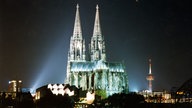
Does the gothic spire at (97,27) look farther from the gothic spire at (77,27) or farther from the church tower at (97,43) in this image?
the gothic spire at (77,27)

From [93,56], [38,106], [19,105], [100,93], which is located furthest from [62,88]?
[19,105]

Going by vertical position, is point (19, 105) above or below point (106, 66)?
below

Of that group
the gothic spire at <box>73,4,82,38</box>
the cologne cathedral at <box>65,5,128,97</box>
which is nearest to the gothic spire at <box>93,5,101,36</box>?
the cologne cathedral at <box>65,5,128,97</box>

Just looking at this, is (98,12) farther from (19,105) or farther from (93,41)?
(19,105)

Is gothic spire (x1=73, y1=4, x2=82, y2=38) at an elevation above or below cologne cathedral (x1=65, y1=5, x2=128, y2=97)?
above

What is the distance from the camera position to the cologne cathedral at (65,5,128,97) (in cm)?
12588

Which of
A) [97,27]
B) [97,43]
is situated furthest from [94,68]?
[97,27]

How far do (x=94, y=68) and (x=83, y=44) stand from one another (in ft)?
24.3

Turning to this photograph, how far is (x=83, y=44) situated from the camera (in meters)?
127

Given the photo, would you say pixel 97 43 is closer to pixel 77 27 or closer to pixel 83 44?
pixel 83 44

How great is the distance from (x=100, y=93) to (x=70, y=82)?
12.5 m

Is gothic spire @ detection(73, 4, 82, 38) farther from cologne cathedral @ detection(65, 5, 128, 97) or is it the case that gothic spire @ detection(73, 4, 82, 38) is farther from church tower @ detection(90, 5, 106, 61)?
church tower @ detection(90, 5, 106, 61)

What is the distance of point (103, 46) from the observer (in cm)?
12838

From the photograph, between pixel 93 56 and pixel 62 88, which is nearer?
pixel 62 88
